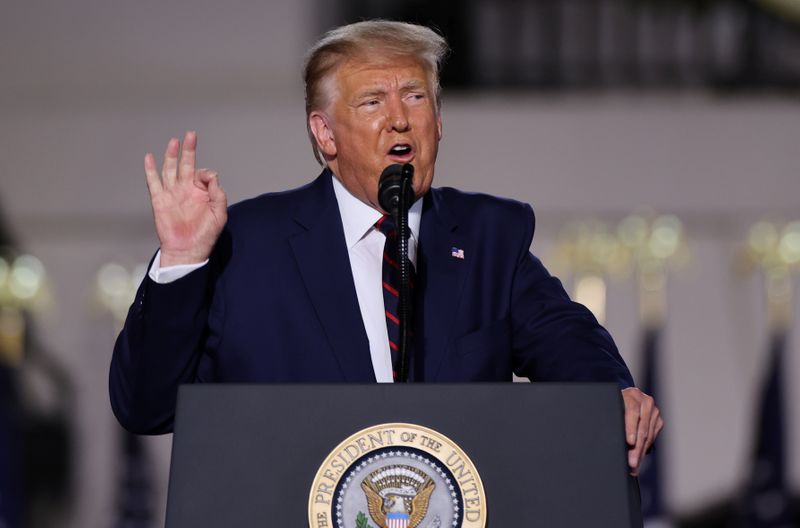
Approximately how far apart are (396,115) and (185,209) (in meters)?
0.37

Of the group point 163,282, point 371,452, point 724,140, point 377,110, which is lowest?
point 371,452

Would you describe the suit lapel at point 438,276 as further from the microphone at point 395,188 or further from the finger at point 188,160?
the finger at point 188,160

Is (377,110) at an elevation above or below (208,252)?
above

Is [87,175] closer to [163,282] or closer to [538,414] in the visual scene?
[163,282]

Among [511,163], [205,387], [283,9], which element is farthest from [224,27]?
[205,387]

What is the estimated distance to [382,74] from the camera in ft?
6.65

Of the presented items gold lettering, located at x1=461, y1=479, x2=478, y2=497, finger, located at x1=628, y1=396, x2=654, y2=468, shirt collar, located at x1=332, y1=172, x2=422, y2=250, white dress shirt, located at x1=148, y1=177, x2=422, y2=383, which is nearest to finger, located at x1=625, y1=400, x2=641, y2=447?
finger, located at x1=628, y1=396, x2=654, y2=468

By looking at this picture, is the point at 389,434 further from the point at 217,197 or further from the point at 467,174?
the point at 467,174

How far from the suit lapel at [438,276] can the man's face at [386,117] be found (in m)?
0.07

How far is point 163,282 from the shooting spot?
1.84 meters

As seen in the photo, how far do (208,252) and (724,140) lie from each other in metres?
5.83

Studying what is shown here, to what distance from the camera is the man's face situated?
6.64ft

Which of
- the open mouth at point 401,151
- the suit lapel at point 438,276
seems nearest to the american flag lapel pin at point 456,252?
the suit lapel at point 438,276

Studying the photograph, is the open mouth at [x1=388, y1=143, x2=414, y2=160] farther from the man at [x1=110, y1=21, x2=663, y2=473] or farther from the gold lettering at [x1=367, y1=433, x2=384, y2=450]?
the gold lettering at [x1=367, y1=433, x2=384, y2=450]
